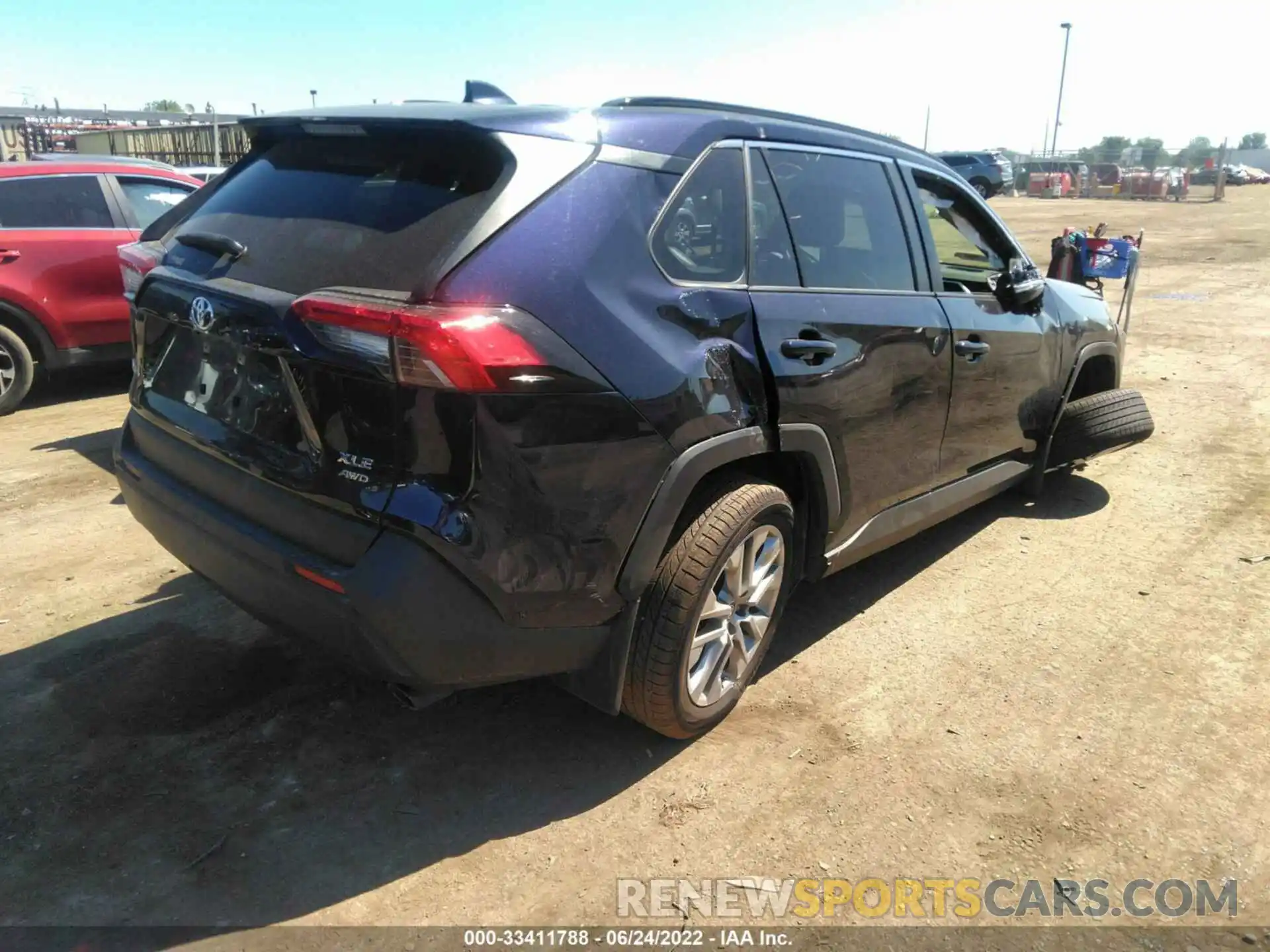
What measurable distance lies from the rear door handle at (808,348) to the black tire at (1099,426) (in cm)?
255

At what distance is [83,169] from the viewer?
721cm

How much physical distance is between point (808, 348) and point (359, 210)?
142cm

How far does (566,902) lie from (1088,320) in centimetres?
423

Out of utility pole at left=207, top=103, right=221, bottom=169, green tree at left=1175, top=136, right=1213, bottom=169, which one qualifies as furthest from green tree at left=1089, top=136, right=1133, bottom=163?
utility pole at left=207, top=103, right=221, bottom=169

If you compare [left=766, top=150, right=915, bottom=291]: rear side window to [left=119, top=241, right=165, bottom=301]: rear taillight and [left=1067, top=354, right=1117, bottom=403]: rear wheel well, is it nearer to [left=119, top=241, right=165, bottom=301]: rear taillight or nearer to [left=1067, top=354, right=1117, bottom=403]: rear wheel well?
[left=119, top=241, right=165, bottom=301]: rear taillight

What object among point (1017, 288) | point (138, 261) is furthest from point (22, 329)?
point (1017, 288)

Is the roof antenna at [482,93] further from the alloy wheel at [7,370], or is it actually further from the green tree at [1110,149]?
the green tree at [1110,149]

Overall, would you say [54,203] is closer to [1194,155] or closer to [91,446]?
[91,446]

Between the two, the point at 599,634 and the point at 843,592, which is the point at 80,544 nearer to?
the point at 599,634

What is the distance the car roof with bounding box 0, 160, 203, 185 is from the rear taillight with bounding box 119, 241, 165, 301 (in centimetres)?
482

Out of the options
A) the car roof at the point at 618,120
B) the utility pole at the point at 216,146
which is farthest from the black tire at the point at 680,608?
the utility pole at the point at 216,146

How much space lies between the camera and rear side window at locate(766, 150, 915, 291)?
3.14 meters

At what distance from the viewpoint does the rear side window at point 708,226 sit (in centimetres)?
262

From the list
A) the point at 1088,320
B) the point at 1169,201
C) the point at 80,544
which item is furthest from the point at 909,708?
the point at 1169,201
